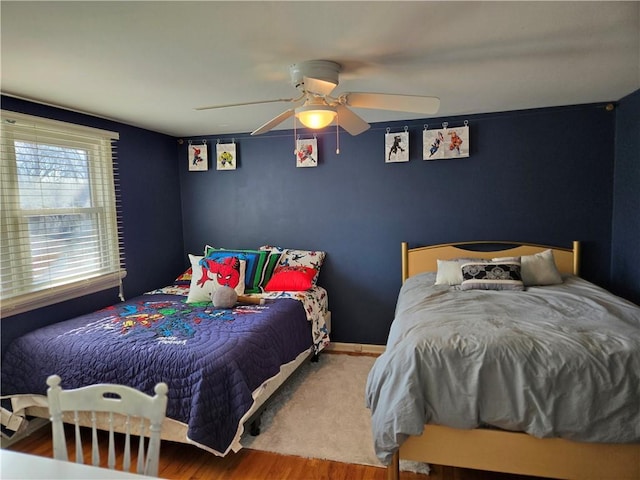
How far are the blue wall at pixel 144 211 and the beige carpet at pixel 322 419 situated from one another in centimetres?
168

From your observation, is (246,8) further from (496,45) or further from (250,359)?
(250,359)

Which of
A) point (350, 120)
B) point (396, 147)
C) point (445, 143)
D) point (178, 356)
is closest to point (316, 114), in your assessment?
point (350, 120)

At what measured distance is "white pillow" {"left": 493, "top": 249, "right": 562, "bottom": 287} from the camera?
125 inches

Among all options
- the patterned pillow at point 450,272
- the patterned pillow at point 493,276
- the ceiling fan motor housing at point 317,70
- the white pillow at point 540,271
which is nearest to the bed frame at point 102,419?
the patterned pillow at point 450,272

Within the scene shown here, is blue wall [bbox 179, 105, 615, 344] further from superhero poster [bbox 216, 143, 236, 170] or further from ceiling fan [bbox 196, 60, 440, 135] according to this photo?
ceiling fan [bbox 196, 60, 440, 135]

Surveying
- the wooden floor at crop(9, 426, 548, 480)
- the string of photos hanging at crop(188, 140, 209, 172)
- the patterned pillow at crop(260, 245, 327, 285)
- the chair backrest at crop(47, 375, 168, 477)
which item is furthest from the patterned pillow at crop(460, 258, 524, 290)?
the string of photos hanging at crop(188, 140, 209, 172)

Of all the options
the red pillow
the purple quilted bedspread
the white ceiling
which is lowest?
the purple quilted bedspread

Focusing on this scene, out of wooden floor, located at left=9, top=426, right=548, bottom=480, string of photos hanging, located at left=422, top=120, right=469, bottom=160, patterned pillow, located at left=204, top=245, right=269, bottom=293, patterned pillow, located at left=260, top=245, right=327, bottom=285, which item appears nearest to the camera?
wooden floor, located at left=9, top=426, right=548, bottom=480

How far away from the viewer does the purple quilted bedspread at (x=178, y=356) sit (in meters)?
2.25

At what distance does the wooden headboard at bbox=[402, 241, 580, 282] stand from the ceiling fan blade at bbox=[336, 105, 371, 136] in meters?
1.51

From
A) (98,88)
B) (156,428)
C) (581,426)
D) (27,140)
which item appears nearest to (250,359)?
(156,428)

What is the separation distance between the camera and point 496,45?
2.01 metres

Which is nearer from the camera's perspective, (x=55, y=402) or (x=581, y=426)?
(x=55, y=402)

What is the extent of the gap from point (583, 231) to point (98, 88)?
387 cm
